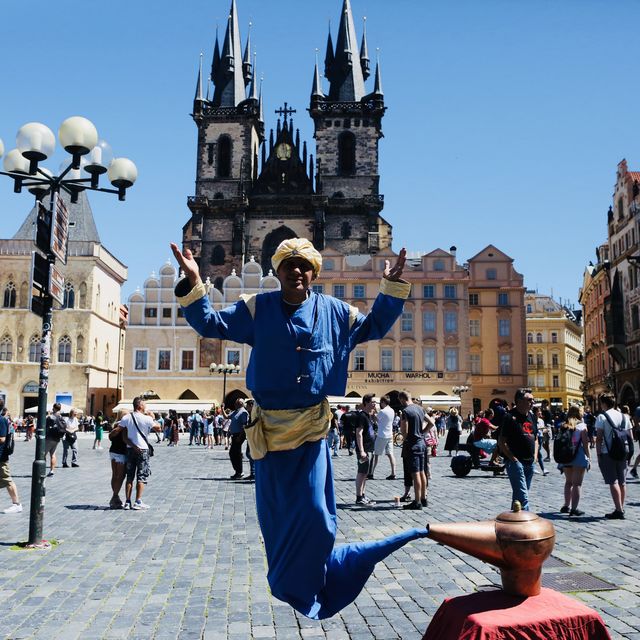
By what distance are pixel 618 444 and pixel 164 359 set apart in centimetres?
4300

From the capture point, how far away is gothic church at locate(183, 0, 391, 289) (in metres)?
58.2

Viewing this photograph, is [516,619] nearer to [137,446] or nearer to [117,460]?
[137,446]

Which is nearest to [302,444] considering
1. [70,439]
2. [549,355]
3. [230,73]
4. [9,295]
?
[70,439]

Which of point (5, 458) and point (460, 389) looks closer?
point (5, 458)

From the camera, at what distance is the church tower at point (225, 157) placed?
58281 mm

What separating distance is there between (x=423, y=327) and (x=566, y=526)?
4258 cm

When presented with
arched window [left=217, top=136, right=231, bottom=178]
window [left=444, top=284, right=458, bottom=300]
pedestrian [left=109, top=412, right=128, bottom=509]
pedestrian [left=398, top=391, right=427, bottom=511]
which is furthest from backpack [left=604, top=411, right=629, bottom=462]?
arched window [left=217, top=136, right=231, bottom=178]

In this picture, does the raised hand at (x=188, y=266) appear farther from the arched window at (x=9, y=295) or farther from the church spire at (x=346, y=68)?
the church spire at (x=346, y=68)

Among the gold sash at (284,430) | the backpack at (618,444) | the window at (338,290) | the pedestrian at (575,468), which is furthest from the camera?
the window at (338,290)

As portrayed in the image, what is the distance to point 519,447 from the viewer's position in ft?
26.3

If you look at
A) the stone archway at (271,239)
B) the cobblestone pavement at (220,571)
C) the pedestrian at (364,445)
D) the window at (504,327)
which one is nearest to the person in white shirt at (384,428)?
the pedestrian at (364,445)

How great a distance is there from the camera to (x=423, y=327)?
166ft

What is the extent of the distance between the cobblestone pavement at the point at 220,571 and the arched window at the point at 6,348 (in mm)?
40689

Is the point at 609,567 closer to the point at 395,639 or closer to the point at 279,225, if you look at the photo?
the point at 395,639
